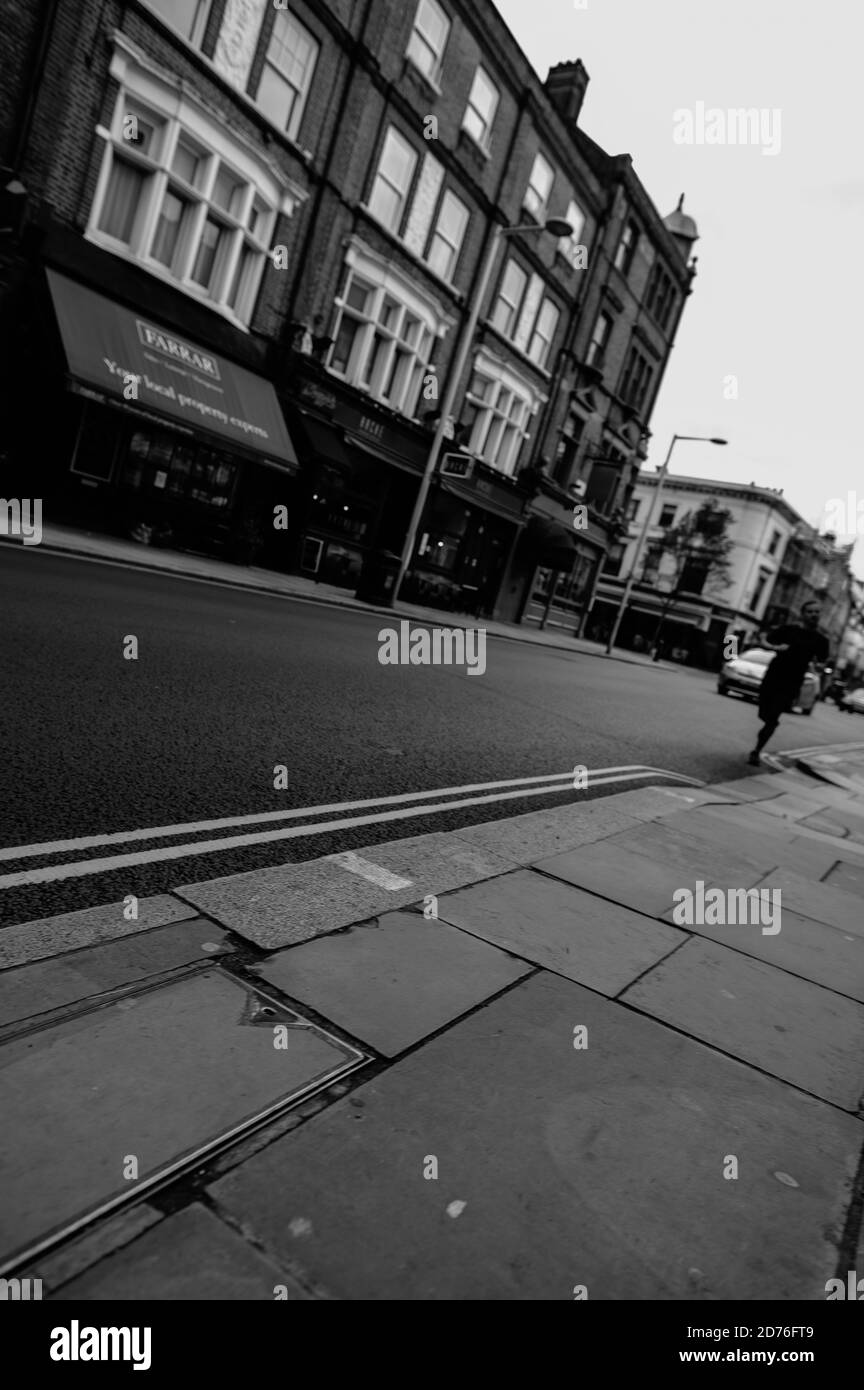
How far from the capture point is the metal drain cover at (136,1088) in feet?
5.31

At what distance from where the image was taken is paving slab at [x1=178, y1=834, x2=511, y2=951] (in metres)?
2.99

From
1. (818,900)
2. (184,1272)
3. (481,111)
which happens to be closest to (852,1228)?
(184,1272)

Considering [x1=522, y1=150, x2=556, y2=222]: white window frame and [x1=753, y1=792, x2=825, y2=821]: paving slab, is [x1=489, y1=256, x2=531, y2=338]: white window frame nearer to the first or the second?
[x1=522, y1=150, x2=556, y2=222]: white window frame

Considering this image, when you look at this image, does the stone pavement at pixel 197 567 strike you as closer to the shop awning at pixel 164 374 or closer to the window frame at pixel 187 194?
the shop awning at pixel 164 374

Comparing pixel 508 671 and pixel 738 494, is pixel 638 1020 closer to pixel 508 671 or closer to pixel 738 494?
pixel 508 671

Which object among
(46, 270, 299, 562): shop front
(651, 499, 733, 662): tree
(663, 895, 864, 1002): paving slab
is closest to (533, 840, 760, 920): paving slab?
(663, 895, 864, 1002): paving slab

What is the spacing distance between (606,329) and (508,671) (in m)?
22.9

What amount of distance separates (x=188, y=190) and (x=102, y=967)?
1691cm

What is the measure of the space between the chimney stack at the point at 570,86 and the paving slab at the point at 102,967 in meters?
32.1

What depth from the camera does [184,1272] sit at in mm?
1487

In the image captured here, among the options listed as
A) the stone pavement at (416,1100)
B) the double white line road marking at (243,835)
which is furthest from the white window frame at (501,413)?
the stone pavement at (416,1100)

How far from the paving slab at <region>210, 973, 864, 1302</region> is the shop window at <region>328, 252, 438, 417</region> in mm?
19574

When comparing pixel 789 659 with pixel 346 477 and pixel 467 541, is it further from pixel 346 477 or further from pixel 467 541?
pixel 467 541

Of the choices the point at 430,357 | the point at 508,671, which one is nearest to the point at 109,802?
the point at 508,671
